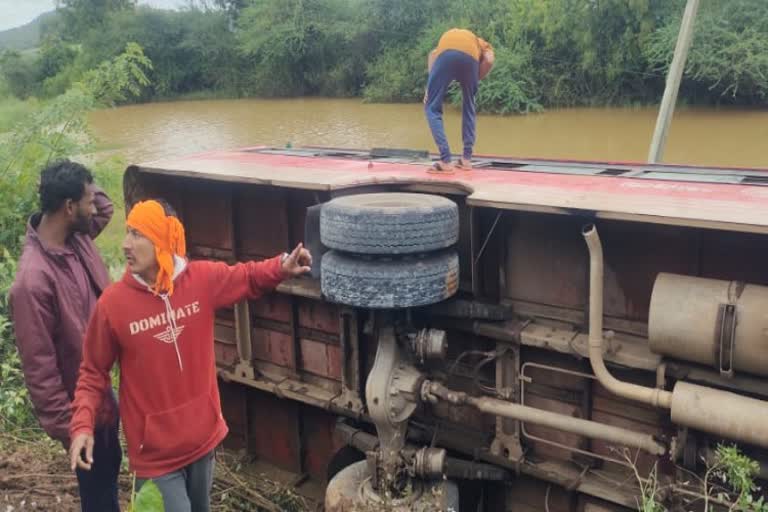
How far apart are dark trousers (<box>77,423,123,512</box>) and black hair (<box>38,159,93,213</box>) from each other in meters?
1.04

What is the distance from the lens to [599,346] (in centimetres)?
362

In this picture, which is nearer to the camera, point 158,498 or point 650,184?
point 158,498

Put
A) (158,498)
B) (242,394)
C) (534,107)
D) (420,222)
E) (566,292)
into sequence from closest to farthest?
(158,498), (420,222), (566,292), (242,394), (534,107)

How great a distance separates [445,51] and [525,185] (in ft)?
6.20

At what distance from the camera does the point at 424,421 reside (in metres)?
4.70

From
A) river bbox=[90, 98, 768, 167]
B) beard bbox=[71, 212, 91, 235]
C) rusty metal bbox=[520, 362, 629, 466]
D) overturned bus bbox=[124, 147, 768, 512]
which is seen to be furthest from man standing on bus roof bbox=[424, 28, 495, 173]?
river bbox=[90, 98, 768, 167]

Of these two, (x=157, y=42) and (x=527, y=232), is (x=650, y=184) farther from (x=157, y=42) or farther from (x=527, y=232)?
(x=157, y=42)

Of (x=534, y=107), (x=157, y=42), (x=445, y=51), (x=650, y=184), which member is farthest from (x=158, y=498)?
(x=157, y=42)

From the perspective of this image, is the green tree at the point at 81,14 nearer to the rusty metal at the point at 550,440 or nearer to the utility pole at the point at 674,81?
the utility pole at the point at 674,81

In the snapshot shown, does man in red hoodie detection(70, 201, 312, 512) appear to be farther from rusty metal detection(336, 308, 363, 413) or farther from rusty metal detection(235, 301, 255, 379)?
rusty metal detection(235, 301, 255, 379)

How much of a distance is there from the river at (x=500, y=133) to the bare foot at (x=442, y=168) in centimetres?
956

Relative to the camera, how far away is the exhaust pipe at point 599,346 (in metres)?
3.47

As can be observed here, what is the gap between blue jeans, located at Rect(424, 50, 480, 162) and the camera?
582 cm

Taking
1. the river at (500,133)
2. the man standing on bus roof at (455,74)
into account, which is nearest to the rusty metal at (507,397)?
the man standing on bus roof at (455,74)
